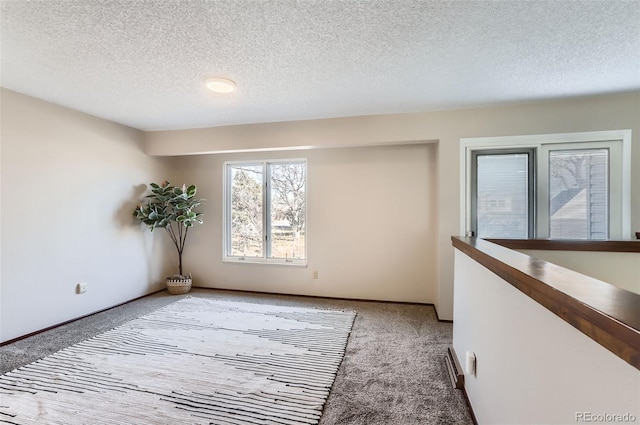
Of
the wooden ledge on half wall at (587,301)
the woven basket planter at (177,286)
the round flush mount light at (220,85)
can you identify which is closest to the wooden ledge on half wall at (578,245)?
the wooden ledge on half wall at (587,301)

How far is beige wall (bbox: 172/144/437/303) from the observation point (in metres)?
3.71

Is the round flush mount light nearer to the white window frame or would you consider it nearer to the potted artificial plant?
the potted artificial plant

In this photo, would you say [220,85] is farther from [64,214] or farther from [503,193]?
[503,193]

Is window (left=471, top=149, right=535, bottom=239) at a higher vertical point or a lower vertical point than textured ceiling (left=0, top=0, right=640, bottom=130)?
lower

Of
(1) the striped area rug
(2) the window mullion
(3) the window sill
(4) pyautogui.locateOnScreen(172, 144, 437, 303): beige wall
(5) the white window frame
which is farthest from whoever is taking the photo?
(2) the window mullion

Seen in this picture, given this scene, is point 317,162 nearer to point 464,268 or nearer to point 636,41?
point 464,268

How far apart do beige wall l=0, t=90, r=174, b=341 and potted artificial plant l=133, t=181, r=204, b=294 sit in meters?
0.20

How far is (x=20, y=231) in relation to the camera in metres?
2.74

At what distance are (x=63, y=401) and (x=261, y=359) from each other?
4.13 ft

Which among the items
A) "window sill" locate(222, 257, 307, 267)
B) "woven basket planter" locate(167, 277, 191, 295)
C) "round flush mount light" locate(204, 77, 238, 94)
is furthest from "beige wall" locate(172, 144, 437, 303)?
"round flush mount light" locate(204, 77, 238, 94)

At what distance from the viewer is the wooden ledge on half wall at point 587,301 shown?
503mm

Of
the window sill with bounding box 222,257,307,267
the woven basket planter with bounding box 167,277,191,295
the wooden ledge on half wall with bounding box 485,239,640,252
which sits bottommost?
the woven basket planter with bounding box 167,277,191,295

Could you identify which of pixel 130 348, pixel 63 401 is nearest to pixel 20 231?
pixel 130 348

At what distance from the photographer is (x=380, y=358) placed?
2.37m
